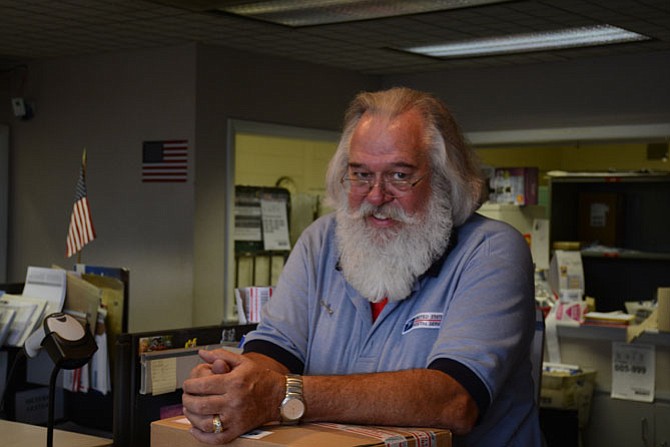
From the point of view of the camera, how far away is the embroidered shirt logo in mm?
1861

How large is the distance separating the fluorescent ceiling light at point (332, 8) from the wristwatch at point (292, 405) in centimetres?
302

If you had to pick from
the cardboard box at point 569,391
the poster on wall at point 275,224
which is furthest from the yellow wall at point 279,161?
the cardboard box at point 569,391

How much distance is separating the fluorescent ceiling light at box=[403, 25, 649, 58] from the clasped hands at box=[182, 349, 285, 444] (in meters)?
3.90

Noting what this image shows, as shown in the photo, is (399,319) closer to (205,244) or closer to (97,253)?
(205,244)

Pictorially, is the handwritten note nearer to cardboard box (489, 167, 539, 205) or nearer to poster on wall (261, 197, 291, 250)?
poster on wall (261, 197, 291, 250)

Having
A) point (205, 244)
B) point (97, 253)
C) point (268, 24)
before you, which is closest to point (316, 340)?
point (268, 24)

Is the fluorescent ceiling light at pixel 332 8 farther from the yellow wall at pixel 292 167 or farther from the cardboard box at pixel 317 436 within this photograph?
the cardboard box at pixel 317 436

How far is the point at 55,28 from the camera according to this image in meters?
5.34

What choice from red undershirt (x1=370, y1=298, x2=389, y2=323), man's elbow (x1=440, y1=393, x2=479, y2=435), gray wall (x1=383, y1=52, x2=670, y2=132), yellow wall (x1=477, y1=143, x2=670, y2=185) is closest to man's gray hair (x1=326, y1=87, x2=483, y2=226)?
red undershirt (x1=370, y1=298, x2=389, y2=323)

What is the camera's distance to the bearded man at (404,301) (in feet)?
5.49

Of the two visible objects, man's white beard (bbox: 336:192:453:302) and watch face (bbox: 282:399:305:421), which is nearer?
watch face (bbox: 282:399:305:421)

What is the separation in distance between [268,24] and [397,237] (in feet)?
10.8

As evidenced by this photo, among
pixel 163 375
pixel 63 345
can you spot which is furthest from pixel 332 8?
pixel 63 345

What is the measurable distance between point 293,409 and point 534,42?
4.31 meters
